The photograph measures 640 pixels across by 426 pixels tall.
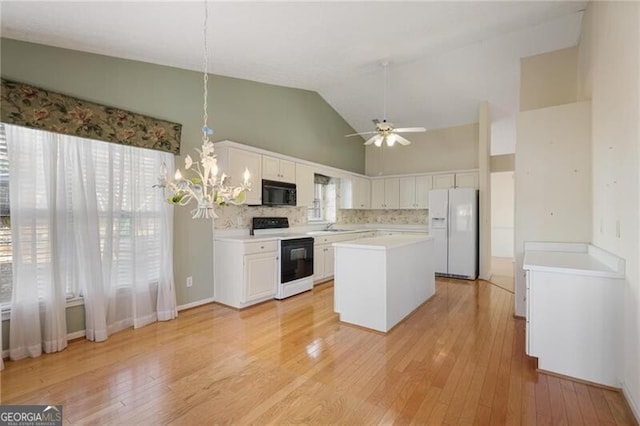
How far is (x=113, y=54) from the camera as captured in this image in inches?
117

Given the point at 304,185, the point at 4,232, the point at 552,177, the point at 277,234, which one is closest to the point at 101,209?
the point at 4,232

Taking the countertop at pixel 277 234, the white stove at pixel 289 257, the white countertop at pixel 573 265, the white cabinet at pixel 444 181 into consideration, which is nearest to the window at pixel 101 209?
the countertop at pixel 277 234

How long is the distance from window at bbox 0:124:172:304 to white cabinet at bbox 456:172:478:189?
5.15 meters

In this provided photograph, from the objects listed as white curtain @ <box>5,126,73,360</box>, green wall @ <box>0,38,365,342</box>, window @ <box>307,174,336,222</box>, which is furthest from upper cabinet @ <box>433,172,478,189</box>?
white curtain @ <box>5,126,73,360</box>

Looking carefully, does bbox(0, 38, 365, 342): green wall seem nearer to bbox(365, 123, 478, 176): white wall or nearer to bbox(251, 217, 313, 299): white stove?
bbox(251, 217, 313, 299): white stove

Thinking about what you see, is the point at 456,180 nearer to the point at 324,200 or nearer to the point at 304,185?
the point at 324,200

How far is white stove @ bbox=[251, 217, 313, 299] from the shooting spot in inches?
165

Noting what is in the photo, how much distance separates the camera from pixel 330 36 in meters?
3.19

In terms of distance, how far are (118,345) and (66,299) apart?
0.65 metres

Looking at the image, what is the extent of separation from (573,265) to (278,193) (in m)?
3.53

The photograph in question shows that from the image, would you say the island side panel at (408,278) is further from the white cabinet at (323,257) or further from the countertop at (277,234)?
the white cabinet at (323,257)

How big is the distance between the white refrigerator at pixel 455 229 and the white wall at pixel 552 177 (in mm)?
1906

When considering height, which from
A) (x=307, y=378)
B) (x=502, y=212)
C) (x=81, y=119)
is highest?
(x=81, y=119)

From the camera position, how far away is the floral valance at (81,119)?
238cm
